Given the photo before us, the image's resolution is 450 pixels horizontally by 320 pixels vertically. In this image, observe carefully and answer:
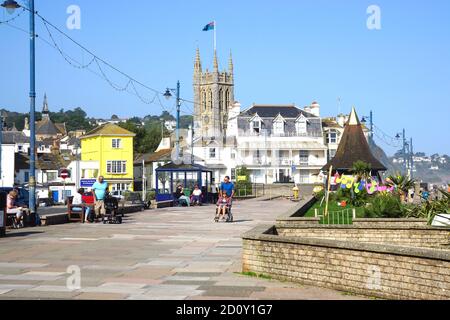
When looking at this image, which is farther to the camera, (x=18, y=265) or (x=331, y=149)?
(x=331, y=149)

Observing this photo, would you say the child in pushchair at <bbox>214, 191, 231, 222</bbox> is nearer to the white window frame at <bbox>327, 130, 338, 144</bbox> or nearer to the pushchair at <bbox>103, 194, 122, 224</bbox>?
the pushchair at <bbox>103, 194, 122, 224</bbox>

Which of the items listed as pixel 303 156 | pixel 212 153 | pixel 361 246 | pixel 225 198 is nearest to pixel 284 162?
pixel 303 156

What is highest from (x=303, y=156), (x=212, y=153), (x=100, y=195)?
(x=212, y=153)

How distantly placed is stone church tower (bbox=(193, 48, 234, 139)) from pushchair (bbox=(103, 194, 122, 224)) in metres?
142

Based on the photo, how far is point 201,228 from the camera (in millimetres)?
23953

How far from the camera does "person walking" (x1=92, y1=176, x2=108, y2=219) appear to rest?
24906 millimetres

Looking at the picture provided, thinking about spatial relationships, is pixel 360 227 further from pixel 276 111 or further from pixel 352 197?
pixel 276 111

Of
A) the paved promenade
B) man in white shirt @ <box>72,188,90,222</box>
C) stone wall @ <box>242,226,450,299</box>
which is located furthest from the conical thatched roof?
stone wall @ <box>242,226,450,299</box>

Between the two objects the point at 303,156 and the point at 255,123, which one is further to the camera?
the point at 255,123

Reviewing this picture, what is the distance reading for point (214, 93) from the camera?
178 metres

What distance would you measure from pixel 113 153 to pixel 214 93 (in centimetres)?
8519
